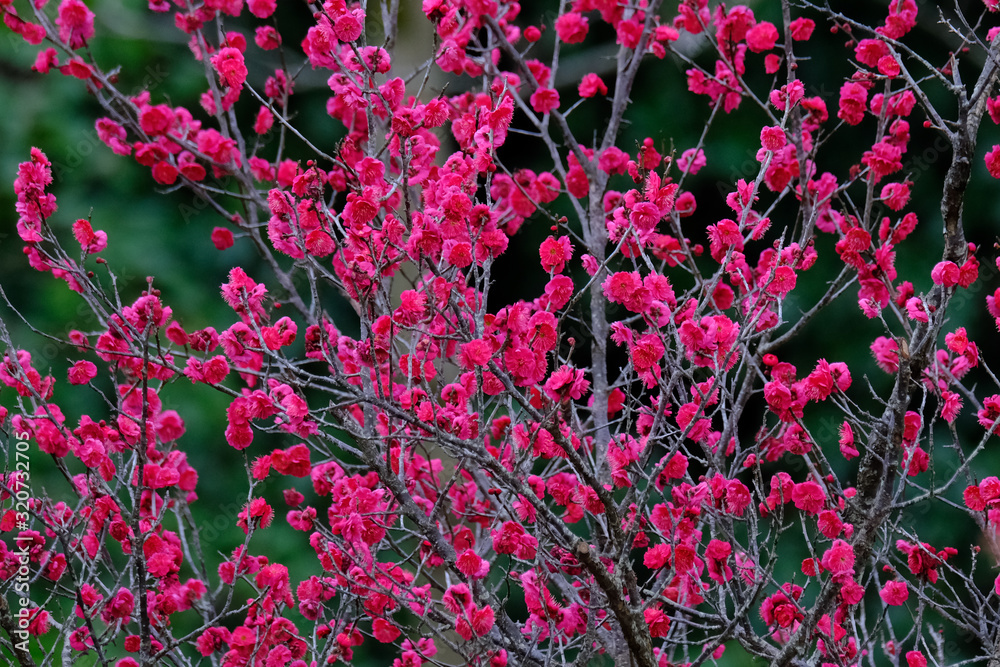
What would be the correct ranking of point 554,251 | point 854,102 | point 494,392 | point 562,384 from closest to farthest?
point 562,384, point 554,251, point 494,392, point 854,102

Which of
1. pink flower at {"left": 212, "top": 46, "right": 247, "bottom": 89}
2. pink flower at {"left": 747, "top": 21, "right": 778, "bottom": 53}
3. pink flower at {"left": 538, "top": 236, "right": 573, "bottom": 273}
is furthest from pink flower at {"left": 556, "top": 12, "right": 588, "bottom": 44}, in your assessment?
pink flower at {"left": 538, "top": 236, "right": 573, "bottom": 273}

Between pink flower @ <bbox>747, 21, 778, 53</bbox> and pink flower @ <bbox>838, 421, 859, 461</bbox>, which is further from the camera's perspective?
pink flower @ <bbox>747, 21, 778, 53</bbox>

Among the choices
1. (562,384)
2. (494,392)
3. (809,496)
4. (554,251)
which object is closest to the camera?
(562,384)

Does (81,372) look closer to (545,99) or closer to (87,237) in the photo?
(87,237)

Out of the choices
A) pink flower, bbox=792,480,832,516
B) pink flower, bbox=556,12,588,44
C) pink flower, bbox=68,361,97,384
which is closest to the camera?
pink flower, bbox=792,480,832,516

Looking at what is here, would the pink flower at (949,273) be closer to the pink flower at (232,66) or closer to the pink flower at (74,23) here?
the pink flower at (232,66)

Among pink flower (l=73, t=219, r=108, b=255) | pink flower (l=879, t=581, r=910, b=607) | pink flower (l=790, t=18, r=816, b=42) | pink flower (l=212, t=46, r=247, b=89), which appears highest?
pink flower (l=212, t=46, r=247, b=89)

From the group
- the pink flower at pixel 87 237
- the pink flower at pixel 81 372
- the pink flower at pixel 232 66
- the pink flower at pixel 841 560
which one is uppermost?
the pink flower at pixel 232 66

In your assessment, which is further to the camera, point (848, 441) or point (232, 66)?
point (848, 441)

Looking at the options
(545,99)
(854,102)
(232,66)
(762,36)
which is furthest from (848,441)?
(232,66)

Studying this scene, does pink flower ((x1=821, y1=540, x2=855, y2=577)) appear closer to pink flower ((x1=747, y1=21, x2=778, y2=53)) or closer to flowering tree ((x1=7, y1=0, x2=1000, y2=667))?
flowering tree ((x1=7, y1=0, x2=1000, y2=667))

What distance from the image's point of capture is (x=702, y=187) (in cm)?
457

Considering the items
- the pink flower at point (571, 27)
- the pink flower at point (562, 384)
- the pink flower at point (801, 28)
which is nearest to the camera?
the pink flower at point (562, 384)

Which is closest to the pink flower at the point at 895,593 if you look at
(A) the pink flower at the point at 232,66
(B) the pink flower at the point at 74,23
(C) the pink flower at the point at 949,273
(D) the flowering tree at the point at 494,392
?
(D) the flowering tree at the point at 494,392
